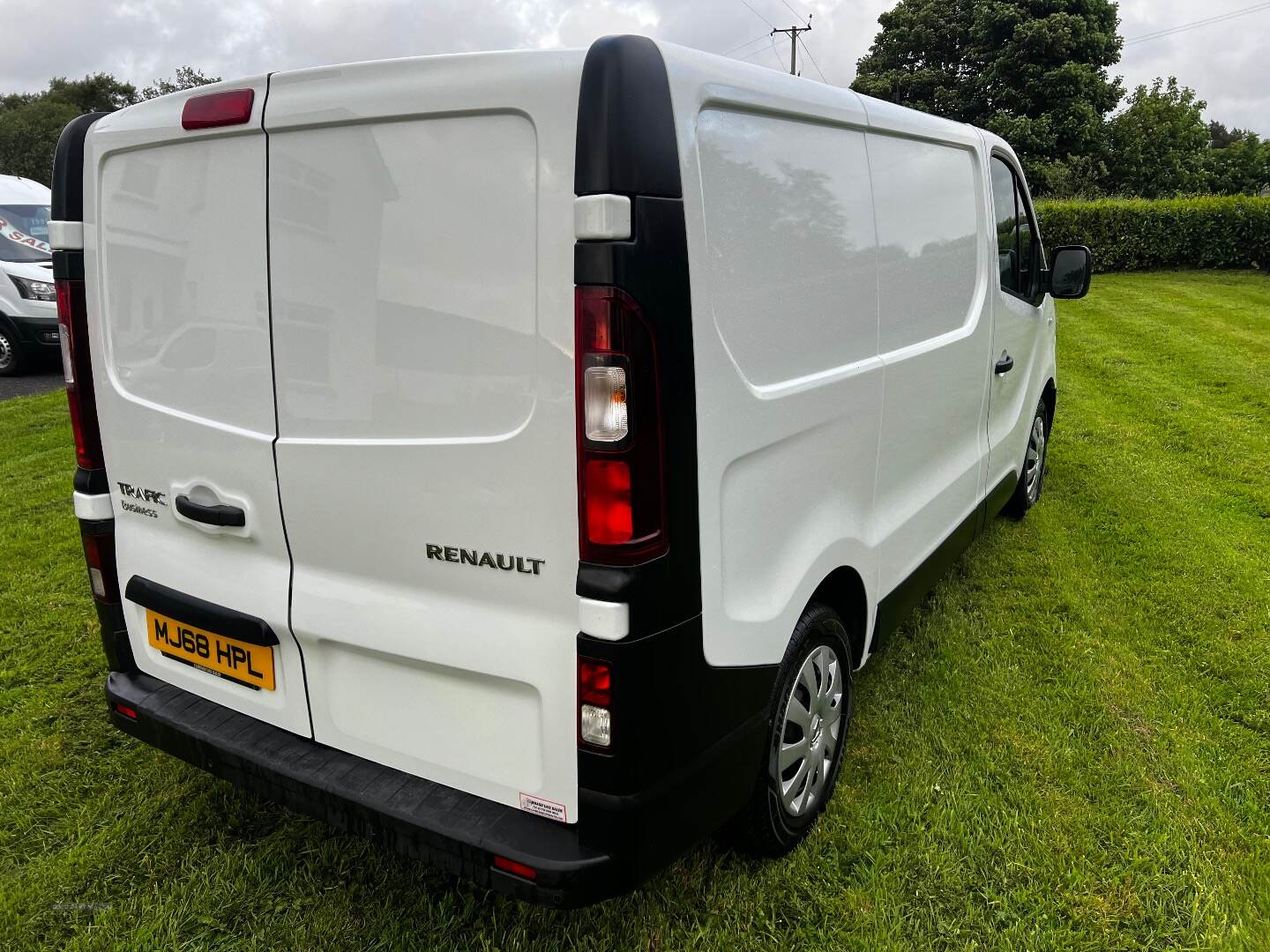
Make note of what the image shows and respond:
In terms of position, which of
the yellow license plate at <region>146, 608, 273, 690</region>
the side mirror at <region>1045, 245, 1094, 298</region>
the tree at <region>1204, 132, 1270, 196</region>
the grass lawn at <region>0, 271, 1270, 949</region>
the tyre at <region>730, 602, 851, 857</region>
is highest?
the tree at <region>1204, 132, 1270, 196</region>

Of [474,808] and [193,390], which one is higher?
[193,390]

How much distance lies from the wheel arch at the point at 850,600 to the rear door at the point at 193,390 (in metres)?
1.41

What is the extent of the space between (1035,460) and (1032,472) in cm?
7

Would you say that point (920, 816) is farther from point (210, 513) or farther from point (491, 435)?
point (210, 513)

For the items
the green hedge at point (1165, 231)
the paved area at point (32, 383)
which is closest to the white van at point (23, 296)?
the paved area at point (32, 383)

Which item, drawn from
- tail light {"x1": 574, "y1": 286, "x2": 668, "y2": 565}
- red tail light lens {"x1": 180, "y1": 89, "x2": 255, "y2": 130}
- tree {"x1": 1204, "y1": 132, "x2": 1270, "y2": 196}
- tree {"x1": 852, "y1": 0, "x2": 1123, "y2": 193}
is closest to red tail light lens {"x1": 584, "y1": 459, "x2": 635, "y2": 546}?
tail light {"x1": 574, "y1": 286, "x2": 668, "y2": 565}

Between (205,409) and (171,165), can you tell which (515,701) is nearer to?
(205,409)

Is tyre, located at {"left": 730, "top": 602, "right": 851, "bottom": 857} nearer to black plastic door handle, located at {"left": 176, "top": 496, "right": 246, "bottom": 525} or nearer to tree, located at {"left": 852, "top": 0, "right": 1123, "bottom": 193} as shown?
black plastic door handle, located at {"left": 176, "top": 496, "right": 246, "bottom": 525}

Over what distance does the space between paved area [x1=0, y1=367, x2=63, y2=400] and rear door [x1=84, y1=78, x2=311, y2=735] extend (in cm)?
836

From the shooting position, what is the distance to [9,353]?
1034cm

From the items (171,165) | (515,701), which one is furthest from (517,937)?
(171,165)

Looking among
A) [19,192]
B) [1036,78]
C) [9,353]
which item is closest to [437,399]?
[9,353]

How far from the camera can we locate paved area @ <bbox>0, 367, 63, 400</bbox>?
944cm

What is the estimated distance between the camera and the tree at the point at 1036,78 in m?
24.4
